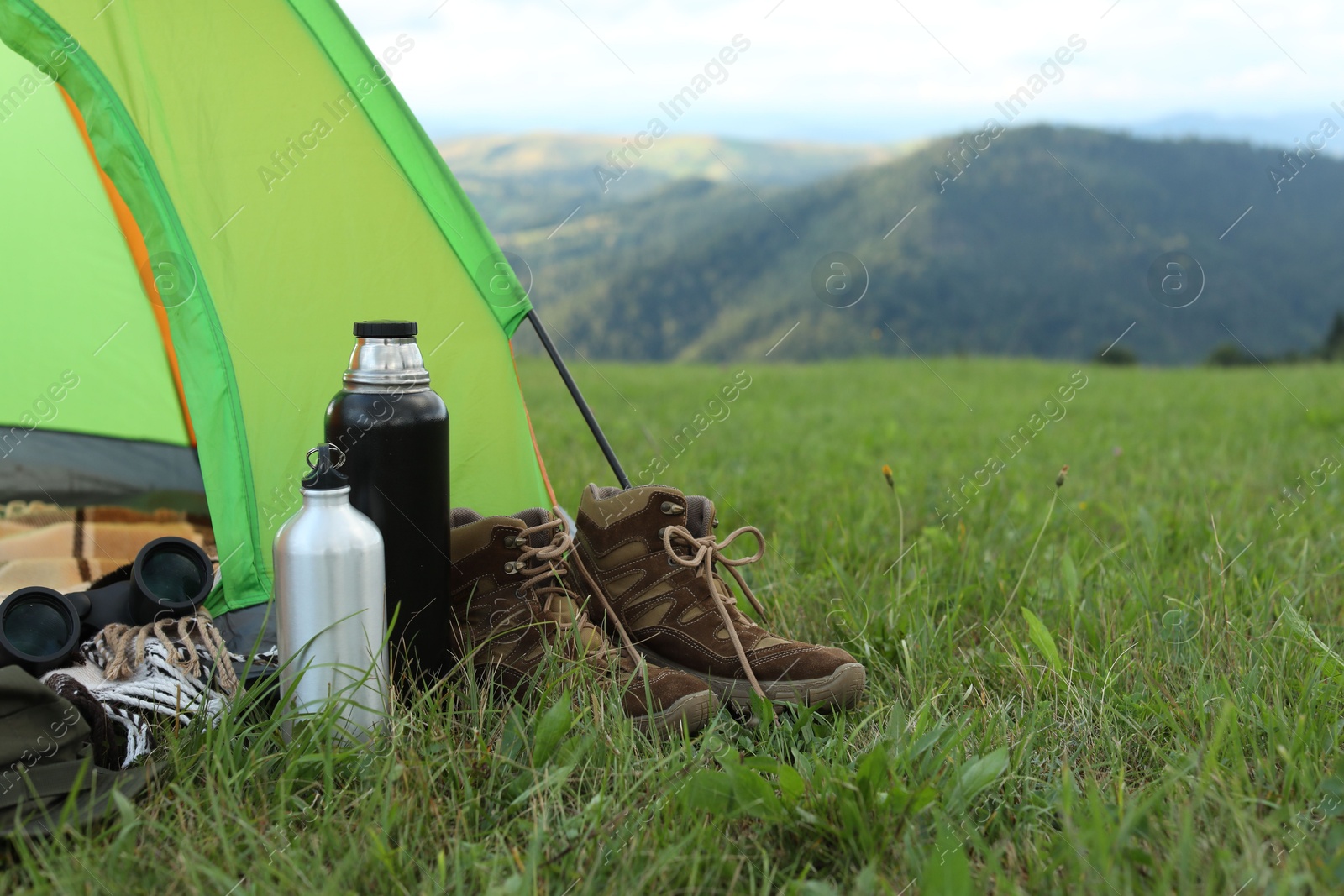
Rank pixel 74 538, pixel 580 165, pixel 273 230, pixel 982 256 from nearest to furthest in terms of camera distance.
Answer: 1. pixel 273 230
2. pixel 74 538
3. pixel 580 165
4. pixel 982 256

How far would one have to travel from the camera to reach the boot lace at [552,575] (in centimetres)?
163

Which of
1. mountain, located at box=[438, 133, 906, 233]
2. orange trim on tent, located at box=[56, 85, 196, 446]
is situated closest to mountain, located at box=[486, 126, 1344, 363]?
mountain, located at box=[438, 133, 906, 233]

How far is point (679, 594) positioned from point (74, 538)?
1.88 meters

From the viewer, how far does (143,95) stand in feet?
5.88

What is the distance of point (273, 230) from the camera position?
1.92m

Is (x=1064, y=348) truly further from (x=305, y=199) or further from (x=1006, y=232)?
(x=305, y=199)

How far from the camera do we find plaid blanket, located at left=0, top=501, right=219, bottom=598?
2.27m

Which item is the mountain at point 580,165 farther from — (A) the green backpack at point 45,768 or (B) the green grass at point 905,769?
(A) the green backpack at point 45,768

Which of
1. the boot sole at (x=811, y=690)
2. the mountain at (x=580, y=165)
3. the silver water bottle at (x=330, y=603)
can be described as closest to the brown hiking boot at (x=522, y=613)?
the boot sole at (x=811, y=690)

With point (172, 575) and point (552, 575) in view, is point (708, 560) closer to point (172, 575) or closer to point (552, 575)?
point (552, 575)

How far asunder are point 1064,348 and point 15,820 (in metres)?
64.6

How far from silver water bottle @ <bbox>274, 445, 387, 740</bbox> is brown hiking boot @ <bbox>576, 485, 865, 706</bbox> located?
0.46 metres

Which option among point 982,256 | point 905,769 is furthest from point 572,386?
point 982,256

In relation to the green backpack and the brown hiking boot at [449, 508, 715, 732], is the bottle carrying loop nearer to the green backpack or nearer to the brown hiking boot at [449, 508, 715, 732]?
the brown hiking boot at [449, 508, 715, 732]
